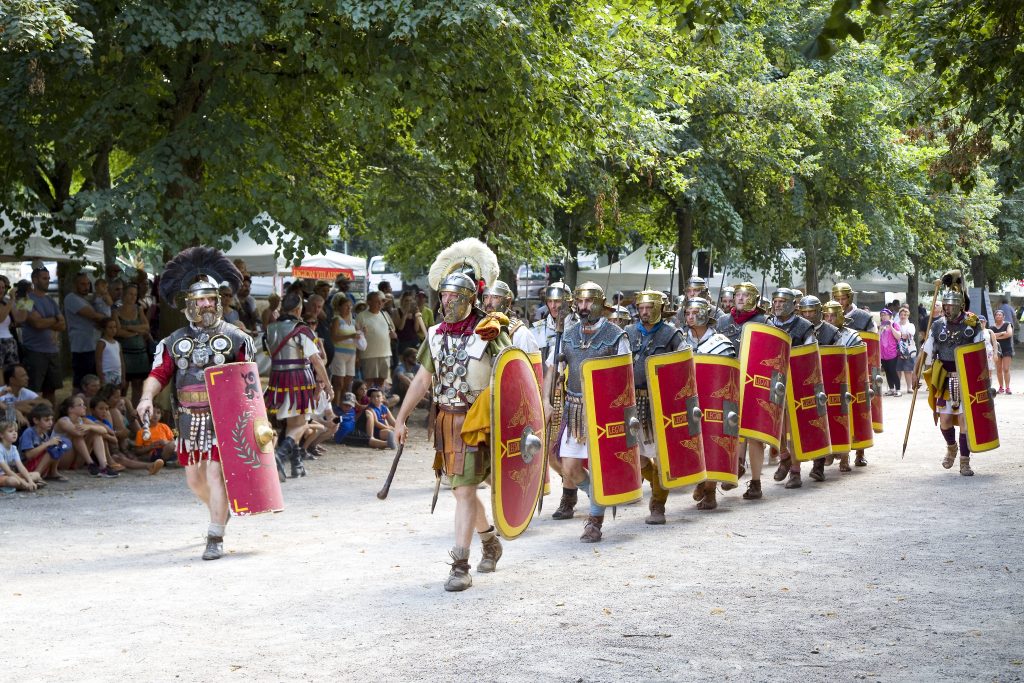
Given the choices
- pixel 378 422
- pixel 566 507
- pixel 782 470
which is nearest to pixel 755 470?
pixel 782 470

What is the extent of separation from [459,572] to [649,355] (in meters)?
2.74

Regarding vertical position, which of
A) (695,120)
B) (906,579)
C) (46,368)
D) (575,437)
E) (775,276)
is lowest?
(906,579)

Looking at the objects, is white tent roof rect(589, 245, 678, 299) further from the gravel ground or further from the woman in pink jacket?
the gravel ground

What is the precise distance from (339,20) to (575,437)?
214 inches

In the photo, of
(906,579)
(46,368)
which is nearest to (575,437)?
(906,579)

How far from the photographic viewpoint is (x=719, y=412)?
898 centimetres

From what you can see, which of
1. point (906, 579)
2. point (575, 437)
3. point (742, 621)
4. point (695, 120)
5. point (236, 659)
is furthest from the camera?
point (695, 120)

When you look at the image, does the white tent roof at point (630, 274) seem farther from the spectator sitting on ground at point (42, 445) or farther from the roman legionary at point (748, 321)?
the spectator sitting on ground at point (42, 445)

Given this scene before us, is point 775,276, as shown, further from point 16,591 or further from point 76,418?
point 16,591

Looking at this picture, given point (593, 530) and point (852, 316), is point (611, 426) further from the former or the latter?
point (852, 316)

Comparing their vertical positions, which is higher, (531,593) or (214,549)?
(214,549)

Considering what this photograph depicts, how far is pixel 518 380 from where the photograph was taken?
6590mm

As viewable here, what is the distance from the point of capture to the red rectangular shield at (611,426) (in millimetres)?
8016

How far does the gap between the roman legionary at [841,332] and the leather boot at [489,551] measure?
5050mm
